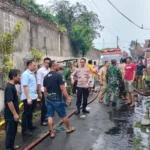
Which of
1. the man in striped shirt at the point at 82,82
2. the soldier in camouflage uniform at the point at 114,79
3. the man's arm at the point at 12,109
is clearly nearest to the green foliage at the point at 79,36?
the soldier in camouflage uniform at the point at 114,79

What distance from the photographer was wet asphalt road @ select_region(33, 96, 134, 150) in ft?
20.2

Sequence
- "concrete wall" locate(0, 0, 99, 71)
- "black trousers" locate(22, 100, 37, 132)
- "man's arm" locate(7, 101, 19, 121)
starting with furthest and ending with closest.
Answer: "concrete wall" locate(0, 0, 99, 71) < "black trousers" locate(22, 100, 37, 132) < "man's arm" locate(7, 101, 19, 121)

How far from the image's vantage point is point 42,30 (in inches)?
648

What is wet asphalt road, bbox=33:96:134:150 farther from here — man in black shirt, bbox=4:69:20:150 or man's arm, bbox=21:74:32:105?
man's arm, bbox=21:74:32:105

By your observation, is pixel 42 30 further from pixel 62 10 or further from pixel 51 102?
pixel 62 10

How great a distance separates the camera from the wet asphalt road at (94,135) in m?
6.19

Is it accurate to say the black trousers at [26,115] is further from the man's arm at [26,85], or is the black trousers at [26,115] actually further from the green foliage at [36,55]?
the green foliage at [36,55]

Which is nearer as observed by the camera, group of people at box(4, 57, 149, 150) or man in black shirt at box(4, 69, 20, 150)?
man in black shirt at box(4, 69, 20, 150)

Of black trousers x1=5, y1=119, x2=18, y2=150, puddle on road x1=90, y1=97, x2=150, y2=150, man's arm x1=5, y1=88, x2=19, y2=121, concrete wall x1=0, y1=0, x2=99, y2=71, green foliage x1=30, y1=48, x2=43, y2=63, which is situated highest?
concrete wall x1=0, y1=0, x2=99, y2=71

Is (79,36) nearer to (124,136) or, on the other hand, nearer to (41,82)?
(41,82)

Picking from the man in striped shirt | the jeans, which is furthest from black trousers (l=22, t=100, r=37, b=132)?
the man in striped shirt

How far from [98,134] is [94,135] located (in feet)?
0.47

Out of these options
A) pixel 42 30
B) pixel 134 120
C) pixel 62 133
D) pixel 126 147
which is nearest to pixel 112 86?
pixel 134 120

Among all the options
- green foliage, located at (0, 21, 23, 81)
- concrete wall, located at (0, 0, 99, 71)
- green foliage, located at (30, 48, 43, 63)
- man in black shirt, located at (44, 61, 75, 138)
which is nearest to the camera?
man in black shirt, located at (44, 61, 75, 138)
